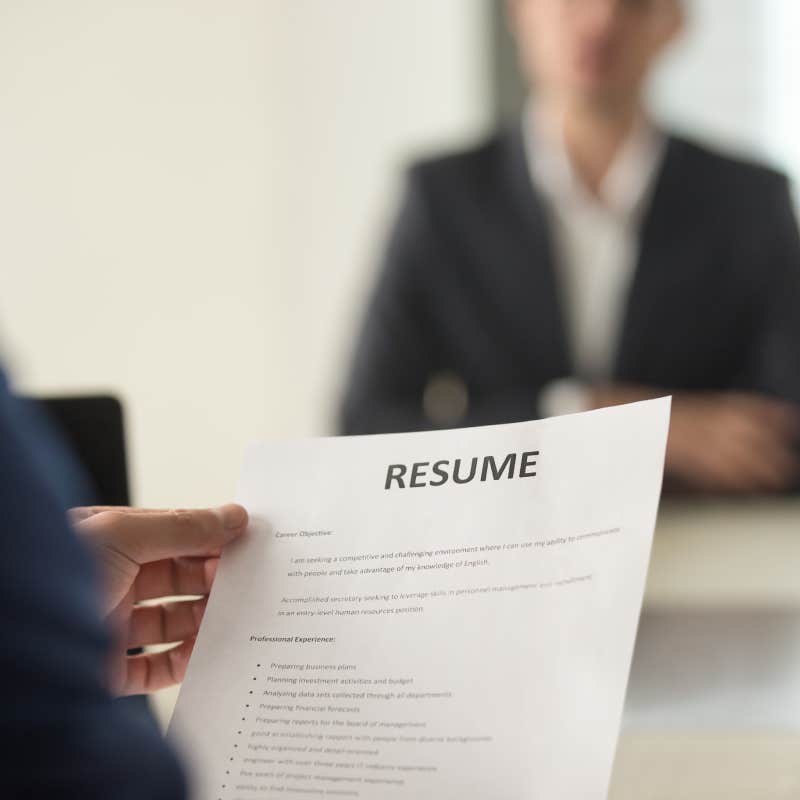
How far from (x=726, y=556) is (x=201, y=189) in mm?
1588

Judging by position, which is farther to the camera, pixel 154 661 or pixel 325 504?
pixel 154 661

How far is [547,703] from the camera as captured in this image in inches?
23.5

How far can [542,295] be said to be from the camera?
211 cm

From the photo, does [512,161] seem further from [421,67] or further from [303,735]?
[303,735]

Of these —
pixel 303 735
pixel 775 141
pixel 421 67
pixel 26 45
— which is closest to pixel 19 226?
pixel 26 45

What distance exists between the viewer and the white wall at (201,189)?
282 centimetres

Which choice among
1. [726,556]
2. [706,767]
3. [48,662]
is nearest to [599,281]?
[726,556]

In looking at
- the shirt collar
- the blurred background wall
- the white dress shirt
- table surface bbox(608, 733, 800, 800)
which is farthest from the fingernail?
the blurred background wall

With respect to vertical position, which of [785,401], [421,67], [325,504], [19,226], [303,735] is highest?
[421,67]

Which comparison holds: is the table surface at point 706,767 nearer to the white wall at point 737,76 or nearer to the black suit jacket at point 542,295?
the black suit jacket at point 542,295

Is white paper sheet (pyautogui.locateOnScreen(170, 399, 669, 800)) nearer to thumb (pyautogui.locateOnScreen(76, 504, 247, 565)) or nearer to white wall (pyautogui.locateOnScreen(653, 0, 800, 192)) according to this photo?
thumb (pyautogui.locateOnScreen(76, 504, 247, 565))

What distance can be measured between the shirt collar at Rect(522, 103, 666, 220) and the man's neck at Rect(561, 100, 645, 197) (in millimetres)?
11

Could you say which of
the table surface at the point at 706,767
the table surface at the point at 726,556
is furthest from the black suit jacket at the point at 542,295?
the table surface at the point at 706,767

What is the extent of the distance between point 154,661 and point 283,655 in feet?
0.64
